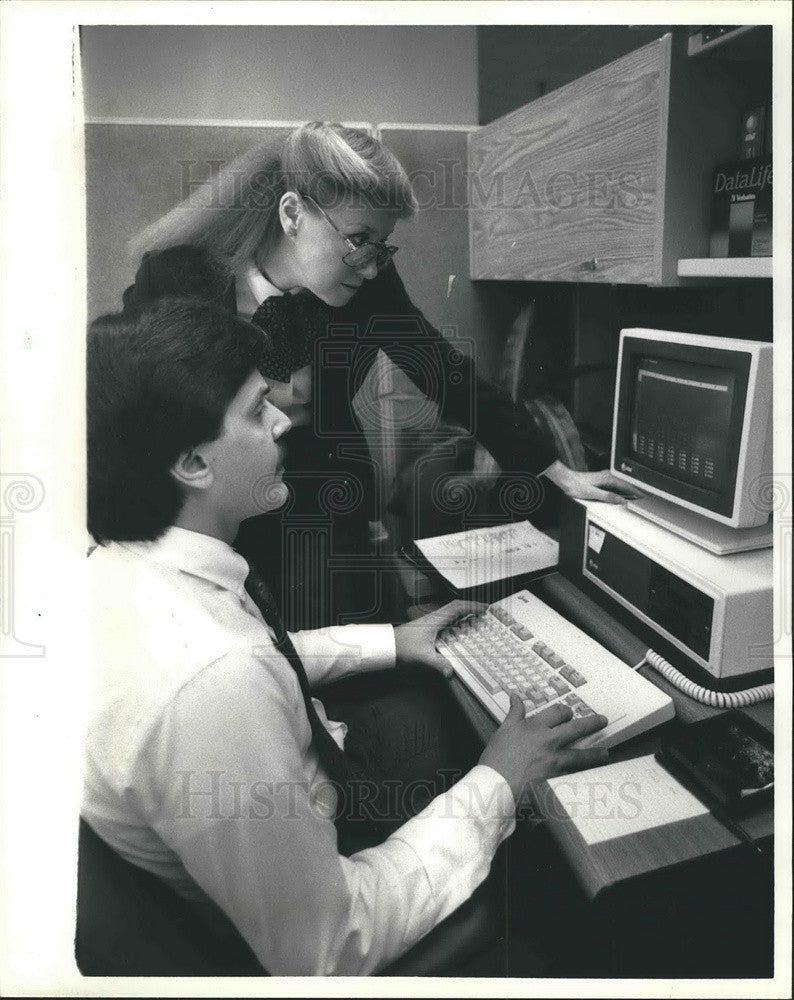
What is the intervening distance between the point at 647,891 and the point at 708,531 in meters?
0.47

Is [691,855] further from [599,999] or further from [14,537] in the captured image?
[14,537]

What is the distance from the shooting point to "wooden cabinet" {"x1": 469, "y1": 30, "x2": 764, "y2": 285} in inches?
40.3

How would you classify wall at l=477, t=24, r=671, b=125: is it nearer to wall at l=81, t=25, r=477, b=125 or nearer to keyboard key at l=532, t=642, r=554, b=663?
wall at l=81, t=25, r=477, b=125

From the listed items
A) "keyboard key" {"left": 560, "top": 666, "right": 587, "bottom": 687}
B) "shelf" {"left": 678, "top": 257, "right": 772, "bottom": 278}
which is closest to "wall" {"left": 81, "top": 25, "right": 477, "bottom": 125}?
"shelf" {"left": 678, "top": 257, "right": 772, "bottom": 278}

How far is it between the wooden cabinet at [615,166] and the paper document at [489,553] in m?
0.37

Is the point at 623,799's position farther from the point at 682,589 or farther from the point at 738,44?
the point at 738,44

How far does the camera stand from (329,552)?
3.46ft

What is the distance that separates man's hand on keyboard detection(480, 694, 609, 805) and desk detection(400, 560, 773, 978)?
0.09 ft

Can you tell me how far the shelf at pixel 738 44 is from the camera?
39.4 inches

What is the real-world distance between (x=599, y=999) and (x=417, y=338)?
92cm

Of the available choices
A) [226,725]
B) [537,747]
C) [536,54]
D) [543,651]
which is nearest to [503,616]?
[543,651]

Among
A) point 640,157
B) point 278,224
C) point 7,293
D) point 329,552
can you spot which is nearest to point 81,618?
point 329,552

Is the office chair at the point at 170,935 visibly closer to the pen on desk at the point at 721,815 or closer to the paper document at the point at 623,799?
the paper document at the point at 623,799

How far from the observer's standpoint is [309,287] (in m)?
1.01
